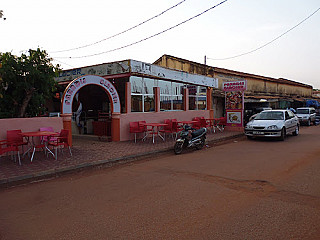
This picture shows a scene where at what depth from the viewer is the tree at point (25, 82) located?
979 centimetres

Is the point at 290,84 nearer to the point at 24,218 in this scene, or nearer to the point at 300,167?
the point at 300,167

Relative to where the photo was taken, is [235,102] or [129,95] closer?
[129,95]

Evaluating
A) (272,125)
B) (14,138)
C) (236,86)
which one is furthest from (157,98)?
(14,138)

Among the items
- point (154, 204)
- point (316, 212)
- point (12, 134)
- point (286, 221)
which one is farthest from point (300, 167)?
point (12, 134)

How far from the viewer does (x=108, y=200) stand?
187 inches

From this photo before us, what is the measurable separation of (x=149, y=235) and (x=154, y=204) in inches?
43.2

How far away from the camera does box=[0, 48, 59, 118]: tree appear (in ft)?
32.1

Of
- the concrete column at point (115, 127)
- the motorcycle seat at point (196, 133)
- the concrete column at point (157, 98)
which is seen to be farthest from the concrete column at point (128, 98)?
the motorcycle seat at point (196, 133)

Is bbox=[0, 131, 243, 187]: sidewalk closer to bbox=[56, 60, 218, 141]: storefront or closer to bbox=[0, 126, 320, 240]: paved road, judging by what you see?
bbox=[0, 126, 320, 240]: paved road

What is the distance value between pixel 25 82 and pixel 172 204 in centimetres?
837

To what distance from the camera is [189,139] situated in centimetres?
1040

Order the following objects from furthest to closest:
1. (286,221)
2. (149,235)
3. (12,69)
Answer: (12,69) < (286,221) < (149,235)

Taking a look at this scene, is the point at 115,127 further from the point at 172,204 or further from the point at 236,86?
the point at 236,86

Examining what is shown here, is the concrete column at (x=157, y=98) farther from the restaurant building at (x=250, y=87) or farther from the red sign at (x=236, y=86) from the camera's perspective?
the restaurant building at (x=250, y=87)
